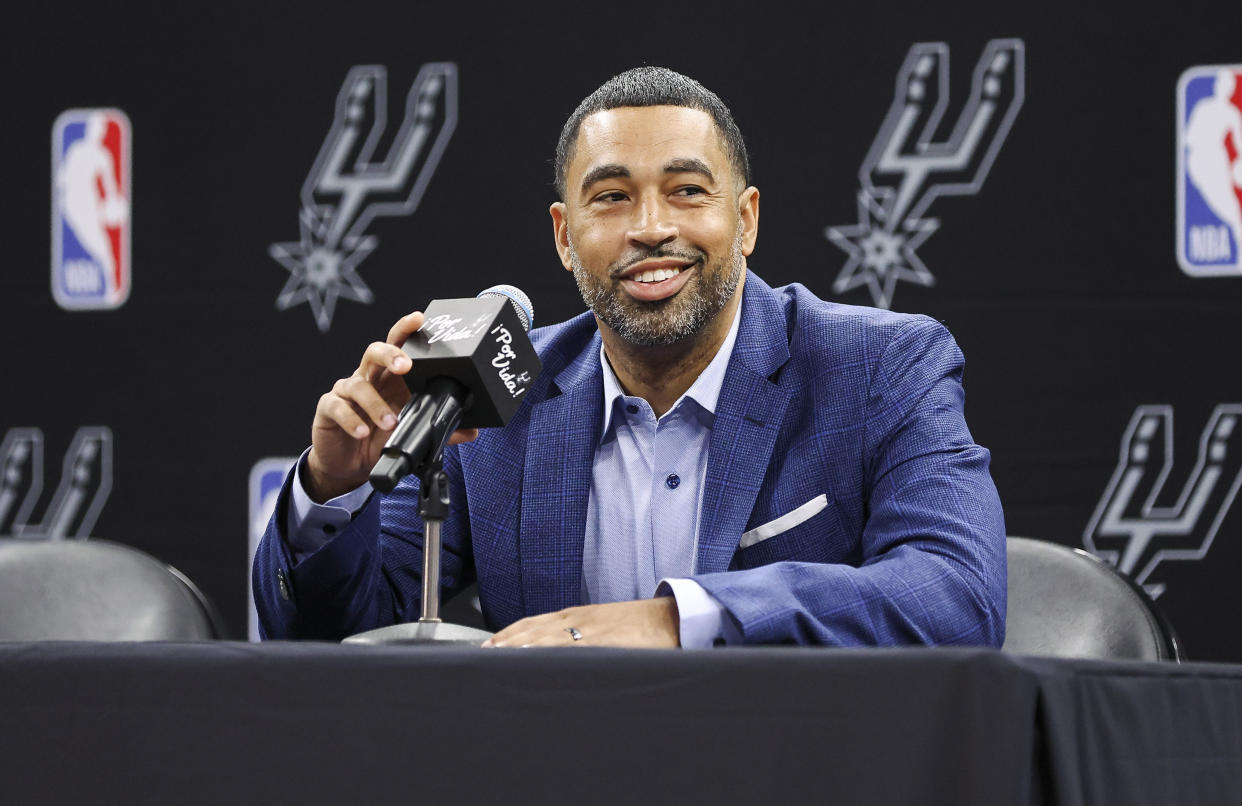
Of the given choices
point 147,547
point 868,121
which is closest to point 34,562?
point 147,547

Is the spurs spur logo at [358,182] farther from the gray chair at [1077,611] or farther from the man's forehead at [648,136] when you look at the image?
the gray chair at [1077,611]

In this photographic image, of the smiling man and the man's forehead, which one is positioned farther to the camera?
the man's forehead

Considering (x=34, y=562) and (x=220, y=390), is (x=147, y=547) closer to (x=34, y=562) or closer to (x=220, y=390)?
(x=220, y=390)

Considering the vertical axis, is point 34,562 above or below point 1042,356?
below

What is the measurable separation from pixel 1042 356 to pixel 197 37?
1.87 metres

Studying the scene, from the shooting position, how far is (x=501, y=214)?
2.68 m

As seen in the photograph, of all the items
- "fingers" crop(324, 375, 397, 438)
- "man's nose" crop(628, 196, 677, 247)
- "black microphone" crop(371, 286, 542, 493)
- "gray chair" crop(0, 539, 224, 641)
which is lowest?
"gray chair" crop(0, 539, 224, 641)

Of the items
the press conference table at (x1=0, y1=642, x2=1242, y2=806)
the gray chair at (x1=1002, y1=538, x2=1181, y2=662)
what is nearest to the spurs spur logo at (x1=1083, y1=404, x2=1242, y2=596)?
the gray chair at (x1=1002, y1=538, x2=1181, y2=662)

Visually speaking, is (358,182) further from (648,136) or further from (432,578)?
(432,578)

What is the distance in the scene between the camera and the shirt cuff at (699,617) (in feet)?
4.07

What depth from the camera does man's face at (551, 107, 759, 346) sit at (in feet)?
5.99

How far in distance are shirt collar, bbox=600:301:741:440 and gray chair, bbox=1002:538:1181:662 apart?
475 mm

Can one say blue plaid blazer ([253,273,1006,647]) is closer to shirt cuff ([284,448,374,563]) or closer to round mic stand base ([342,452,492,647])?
shirt cuff ([284,448,374,563])

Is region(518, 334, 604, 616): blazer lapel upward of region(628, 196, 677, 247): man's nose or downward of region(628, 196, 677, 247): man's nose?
downward
